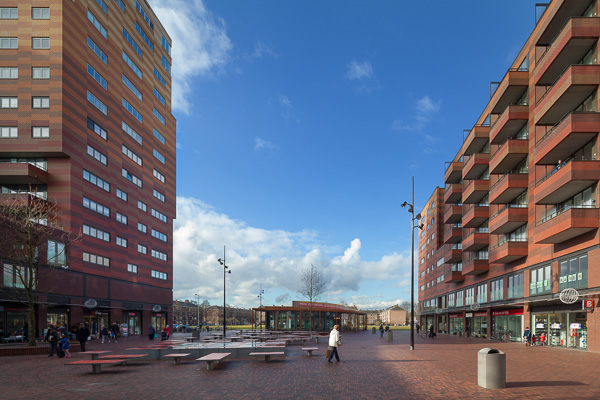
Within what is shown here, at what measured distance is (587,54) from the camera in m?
28.8

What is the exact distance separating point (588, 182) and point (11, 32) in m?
51.9

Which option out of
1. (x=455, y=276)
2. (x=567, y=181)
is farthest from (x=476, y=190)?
(x=567, y=181)

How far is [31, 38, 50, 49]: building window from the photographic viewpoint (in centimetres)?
4550

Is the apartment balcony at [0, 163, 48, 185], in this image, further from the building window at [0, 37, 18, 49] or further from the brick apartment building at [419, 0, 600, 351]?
the brick apartment building at [419, 0, 600, 351]

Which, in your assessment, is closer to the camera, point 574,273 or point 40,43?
point 574,273

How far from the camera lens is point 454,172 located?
5834 cm

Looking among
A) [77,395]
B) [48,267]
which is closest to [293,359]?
[77,395]

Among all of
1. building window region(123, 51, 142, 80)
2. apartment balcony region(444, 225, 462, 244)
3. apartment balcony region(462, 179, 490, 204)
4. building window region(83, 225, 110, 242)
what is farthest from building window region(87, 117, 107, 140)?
apartment balcony region(444, 225, 462, 244)

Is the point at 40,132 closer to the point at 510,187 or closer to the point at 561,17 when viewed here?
the point at 510,187

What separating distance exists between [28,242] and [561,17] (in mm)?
40691

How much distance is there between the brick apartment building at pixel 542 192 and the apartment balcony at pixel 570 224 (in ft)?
0.18

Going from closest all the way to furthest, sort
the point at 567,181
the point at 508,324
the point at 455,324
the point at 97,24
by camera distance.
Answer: the point at 567,181
the point at 508,324
the point at 97,24
the point at 455,324

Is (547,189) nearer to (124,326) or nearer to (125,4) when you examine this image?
(124,326)

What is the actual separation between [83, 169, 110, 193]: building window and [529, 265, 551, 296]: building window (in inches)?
1701
